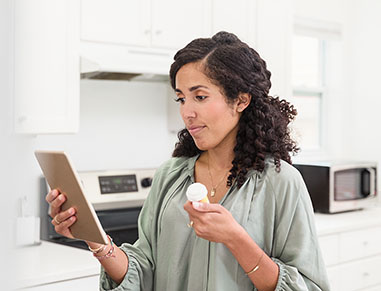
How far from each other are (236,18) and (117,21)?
723 mm

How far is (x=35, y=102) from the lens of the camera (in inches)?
78.5

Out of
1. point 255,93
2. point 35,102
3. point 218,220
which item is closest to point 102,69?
point 35,102

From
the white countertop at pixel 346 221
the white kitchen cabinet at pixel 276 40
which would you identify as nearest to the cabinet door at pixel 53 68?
the white kitchen cabinet at pixel 276 40

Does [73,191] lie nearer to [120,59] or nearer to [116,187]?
[120,59]

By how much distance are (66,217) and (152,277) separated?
332 millimetres

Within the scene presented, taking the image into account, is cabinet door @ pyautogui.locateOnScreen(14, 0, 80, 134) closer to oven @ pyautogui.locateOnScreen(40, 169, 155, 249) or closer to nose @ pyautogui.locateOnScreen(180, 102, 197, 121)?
oven @ pyautogui.locateOnScreen(40, 169, 155, 249)

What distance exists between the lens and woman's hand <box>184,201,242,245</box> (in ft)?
3.28

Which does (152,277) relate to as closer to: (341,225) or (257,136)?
(257,136)

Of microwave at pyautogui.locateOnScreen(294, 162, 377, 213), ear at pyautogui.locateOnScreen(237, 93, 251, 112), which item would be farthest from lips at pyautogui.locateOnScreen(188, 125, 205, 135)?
microwave at pyautogui.locateOnScreen(294, 162, 377, 213)

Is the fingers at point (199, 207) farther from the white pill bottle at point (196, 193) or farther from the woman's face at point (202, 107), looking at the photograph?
the woman's face at point (202, 107)

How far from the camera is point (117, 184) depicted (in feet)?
8.09

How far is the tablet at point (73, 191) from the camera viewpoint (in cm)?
98

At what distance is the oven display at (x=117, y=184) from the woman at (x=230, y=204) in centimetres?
120

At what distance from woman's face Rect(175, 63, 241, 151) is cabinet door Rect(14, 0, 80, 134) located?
1024 mm
